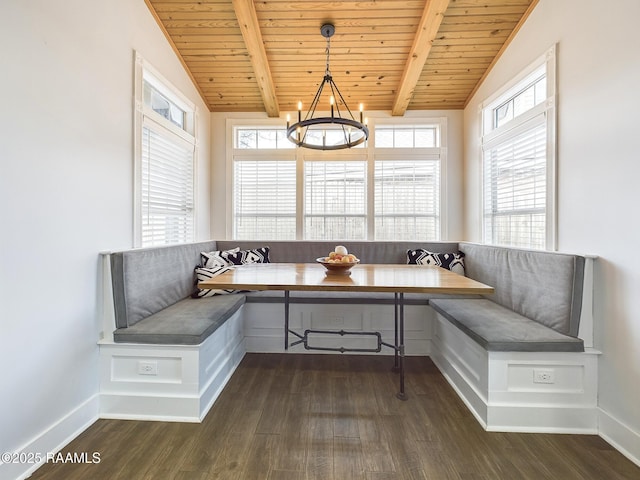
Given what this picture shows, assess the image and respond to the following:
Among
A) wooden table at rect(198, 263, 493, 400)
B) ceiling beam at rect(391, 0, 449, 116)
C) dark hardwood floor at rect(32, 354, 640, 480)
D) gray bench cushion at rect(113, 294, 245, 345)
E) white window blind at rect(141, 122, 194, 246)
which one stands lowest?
dark hardwood floor at rect(32, 354, 640, 480)

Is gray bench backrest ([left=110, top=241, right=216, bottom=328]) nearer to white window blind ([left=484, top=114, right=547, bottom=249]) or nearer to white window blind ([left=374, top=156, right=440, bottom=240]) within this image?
white window blind ([left=374, top=156, right=440, bottom=240])

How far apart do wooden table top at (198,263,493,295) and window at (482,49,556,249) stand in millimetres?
925

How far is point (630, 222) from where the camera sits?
1.61 metres

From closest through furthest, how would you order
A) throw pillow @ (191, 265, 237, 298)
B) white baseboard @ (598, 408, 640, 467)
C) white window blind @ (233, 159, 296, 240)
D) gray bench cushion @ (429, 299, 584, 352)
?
white baseboard @ (598, 408, 640, 467)
gray bench cushion @ (429, 299, 584, 352)
throw pillow @ (191, 265, 237, 298)
white window blind @ (233, 159, 296, 240)

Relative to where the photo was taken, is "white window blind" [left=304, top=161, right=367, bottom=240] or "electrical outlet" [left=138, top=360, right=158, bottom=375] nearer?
"electrical outlet" [left=138, top=360, right=158, bottom=375]

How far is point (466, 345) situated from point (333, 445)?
3.82 ft

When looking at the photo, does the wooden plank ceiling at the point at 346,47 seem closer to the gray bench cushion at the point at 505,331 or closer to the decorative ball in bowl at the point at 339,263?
the decorative ball in bowl at the point at 339,263

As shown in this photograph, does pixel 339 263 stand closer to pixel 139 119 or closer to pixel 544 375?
pixel 544 375

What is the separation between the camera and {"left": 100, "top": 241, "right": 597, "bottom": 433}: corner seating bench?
177 centimetres

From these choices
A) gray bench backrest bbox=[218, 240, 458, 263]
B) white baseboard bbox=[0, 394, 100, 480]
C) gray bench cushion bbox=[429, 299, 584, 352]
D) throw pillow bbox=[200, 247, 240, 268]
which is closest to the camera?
white baseboard bbox=[0, 394, 100, 480]

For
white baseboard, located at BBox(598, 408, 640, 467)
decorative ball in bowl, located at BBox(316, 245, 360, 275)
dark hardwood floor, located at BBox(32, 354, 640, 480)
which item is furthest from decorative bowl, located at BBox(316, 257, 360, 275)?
white baseboard, located at BBox(598, 408, 640, 467)

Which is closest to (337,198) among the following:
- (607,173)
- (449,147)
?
(449,147)

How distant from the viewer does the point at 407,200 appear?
12.5 ft

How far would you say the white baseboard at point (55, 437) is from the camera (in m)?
1.38
